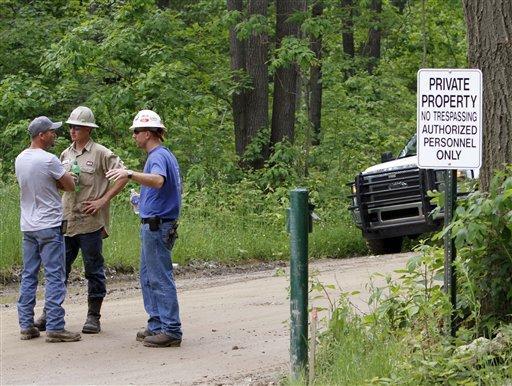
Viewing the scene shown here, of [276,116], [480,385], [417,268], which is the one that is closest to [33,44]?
[276,116]

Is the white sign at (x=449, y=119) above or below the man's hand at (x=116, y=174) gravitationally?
above

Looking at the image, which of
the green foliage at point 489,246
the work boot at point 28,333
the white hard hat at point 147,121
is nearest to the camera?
the green foliage at point 489,246

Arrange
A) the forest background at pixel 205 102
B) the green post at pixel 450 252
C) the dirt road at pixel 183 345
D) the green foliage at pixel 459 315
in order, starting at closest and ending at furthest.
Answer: the green foliage at pixel 459 315, the green post at pixel 450 252, the dirt road at pixel 183 345, the forest background at pixel 205 102

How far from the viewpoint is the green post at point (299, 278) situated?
8.33 m

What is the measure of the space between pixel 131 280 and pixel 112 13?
1131cm

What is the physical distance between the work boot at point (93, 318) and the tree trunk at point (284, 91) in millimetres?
Result: 13589

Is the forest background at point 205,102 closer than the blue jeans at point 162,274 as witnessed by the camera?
No

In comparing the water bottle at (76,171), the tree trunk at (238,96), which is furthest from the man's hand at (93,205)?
the tree trunk at (238,96)

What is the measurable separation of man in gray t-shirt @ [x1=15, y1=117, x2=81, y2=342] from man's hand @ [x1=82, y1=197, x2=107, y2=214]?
10.3 inches

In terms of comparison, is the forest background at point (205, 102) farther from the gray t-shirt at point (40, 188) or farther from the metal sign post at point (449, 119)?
the metal sign post at point (449, 119)

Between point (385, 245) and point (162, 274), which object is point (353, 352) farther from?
point (385, 245)

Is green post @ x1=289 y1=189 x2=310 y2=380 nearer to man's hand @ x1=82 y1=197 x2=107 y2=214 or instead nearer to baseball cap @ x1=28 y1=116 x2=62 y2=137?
man's hand @ x1=82 y1=197 x2=107 y2=214

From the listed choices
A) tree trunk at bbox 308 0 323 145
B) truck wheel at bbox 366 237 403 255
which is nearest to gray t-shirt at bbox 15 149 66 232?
truck wheel at bbox 366 237 403 255

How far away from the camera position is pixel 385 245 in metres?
19.1
